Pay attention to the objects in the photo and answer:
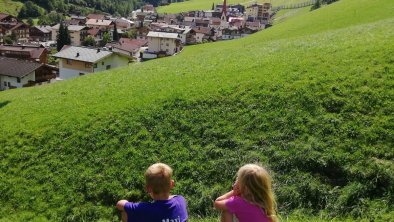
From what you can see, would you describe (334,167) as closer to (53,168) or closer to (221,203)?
(221,203)

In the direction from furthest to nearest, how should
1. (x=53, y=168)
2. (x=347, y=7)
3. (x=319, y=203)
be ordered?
(x=347, y=7) < (x=53, y=168) < (x=319, y=203)

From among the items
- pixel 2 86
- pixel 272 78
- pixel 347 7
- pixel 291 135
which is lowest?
pixel 2 86

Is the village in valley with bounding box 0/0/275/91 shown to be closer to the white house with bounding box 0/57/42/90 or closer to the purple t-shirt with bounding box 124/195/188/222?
the white house with bounding box 0/57/42/90

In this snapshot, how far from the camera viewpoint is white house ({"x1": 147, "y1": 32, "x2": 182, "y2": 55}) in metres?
104

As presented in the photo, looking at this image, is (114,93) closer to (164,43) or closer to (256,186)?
(256,186)

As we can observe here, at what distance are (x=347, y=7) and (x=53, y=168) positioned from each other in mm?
52675

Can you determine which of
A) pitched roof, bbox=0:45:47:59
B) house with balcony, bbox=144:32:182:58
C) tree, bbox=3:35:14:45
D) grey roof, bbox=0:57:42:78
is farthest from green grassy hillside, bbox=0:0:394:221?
tree, bbox=3:35:14:45

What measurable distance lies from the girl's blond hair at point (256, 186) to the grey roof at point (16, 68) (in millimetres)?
62496

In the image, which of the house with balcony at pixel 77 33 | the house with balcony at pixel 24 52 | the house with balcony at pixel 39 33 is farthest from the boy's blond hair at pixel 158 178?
the house with balcony at pixel 39 33

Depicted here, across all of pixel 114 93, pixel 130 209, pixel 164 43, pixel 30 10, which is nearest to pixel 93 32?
pixel 164 43

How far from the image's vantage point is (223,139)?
13.0m

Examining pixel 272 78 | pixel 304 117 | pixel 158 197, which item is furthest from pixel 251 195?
pixel 272 78

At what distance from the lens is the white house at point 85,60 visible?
Result: 212 feet

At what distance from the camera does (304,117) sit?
42.4 feet
